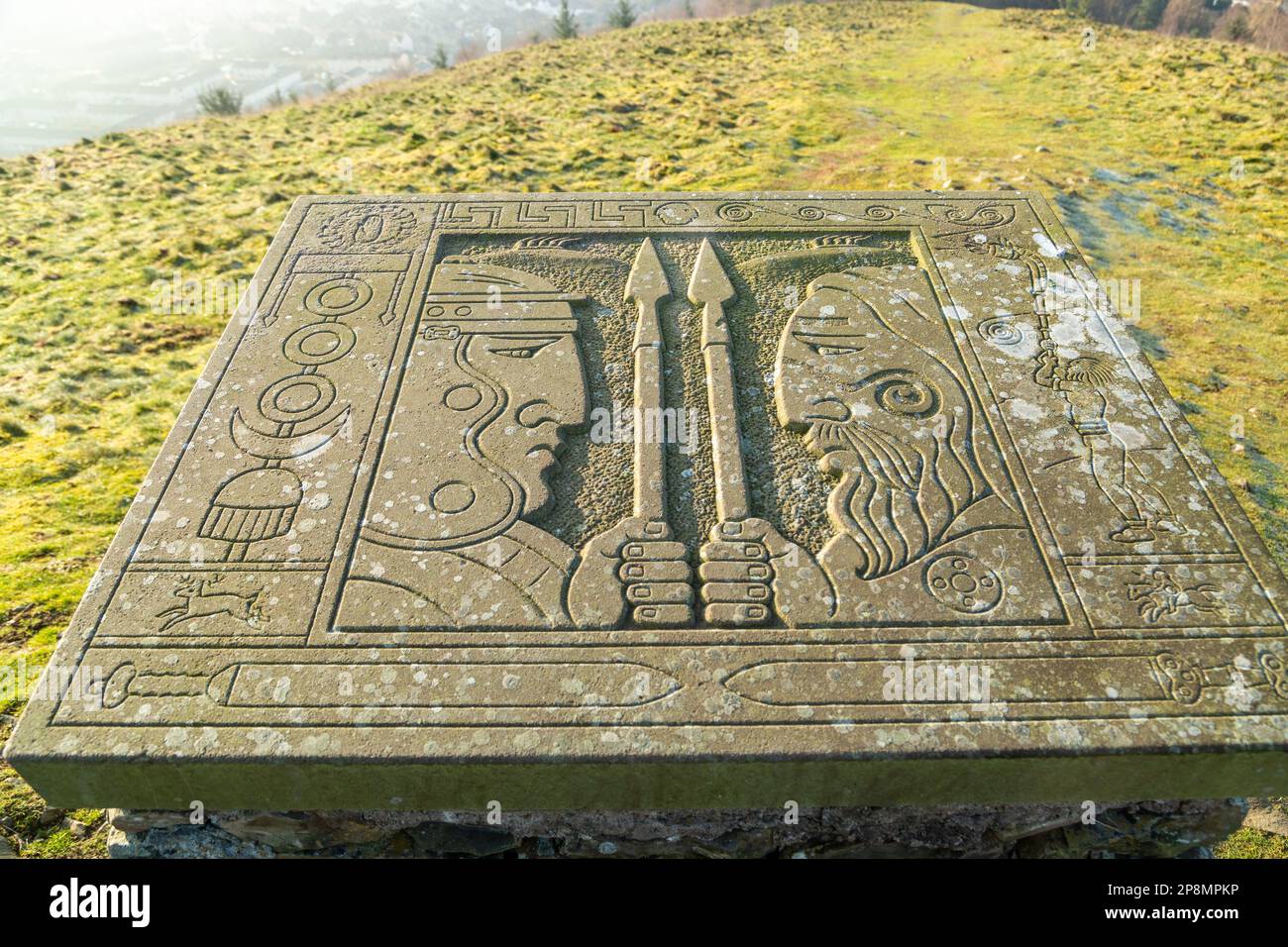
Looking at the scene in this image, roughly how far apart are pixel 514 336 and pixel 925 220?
2.42 meters

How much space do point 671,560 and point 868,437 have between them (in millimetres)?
1039

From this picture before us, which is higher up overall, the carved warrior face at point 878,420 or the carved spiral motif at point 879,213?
the carved spiral motif at point 879,213

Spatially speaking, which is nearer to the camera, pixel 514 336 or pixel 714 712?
pixel 714 712

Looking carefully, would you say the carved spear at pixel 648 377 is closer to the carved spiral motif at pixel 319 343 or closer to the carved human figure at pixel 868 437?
the carved human figure at pixel 868 437

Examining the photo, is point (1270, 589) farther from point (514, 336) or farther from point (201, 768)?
point (201, 768)

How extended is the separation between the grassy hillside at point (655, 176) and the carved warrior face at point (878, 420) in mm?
2217

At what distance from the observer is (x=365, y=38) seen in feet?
162

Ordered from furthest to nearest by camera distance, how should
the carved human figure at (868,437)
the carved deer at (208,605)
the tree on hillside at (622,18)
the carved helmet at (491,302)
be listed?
the tree on hillside at (622,18) → the carved helmet at (491,302) → the carved human figure at (868,437) → the carved deer at (208,605)

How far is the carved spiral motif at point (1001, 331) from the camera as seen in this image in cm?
351

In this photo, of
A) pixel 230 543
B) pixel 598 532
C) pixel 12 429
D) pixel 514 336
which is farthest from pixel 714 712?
pixel 12 429

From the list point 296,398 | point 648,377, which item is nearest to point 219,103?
point 296,398

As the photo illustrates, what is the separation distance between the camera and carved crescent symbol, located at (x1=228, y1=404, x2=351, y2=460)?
3.01 meters

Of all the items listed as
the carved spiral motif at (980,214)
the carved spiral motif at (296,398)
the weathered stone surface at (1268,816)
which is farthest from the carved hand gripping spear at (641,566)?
the weathered stone surface at (1268,816)

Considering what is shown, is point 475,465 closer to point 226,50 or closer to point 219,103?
point 219,103
